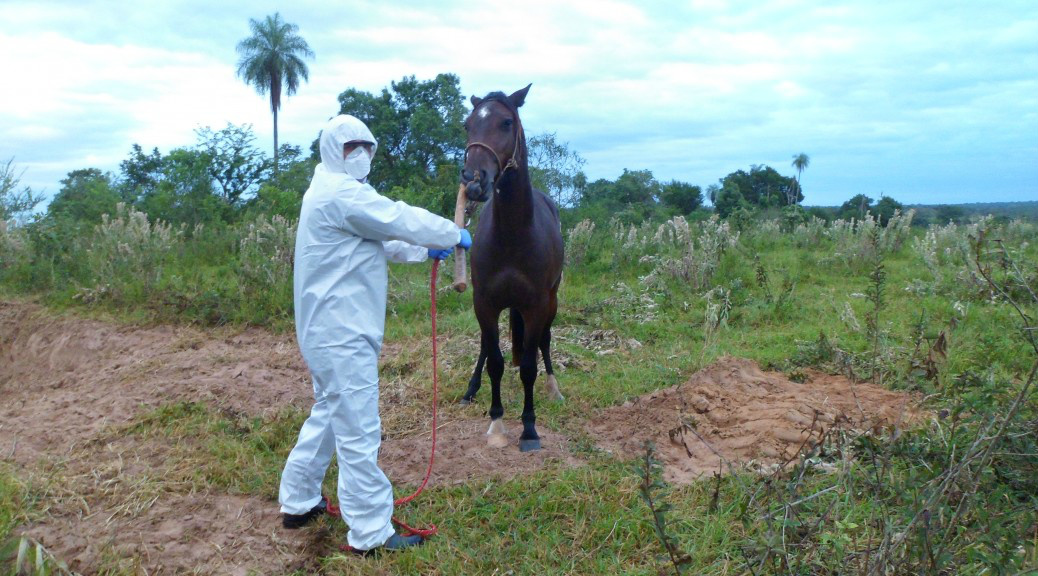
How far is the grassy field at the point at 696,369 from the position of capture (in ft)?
9.37

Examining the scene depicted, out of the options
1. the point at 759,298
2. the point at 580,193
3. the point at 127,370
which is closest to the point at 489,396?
the point at 127,370

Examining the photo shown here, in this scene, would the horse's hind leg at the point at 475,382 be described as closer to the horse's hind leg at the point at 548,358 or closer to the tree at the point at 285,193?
the horse's hind leg at the point at 548,358

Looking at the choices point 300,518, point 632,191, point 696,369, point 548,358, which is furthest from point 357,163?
point 632,191

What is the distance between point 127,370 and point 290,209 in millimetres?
6397

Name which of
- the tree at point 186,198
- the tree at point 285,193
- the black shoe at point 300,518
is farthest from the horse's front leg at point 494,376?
the tree at point 186,198

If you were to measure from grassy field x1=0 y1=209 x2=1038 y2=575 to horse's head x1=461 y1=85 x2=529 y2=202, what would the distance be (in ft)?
5.63

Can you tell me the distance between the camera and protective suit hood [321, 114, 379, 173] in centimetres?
357

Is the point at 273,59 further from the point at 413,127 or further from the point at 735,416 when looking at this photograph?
the point at 735,416

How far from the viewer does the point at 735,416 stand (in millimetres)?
5004

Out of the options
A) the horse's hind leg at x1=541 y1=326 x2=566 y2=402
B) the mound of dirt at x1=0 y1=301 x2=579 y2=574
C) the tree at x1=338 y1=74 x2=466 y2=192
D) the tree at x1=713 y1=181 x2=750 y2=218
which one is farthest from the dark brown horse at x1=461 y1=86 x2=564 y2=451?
the tree at x1=713 y1=181 x2=750 y2=218

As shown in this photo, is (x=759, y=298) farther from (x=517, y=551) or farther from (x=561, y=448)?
(x=517, y=551)

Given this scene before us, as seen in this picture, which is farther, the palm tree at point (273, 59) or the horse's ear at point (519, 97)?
the palm tree at point (273, 59)

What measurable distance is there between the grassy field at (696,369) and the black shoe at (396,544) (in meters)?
0.09

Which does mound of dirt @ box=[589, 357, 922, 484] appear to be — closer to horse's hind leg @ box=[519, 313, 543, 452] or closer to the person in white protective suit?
horse's hind leg @ box=[519, 313, 543, 452]
